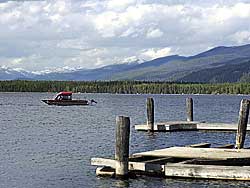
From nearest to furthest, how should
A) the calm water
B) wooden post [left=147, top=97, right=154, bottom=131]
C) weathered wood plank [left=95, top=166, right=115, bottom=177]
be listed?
the calm water < weathered wood plank [left=95, top=166, right=115, bottom=177] < wooden post [left=147, top=97, right=154, bottom=131]

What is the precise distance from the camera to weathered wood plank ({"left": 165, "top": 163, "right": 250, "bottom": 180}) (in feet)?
87.2

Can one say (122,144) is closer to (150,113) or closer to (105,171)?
(105,171)

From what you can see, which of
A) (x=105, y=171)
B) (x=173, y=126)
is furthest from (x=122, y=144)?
(x=173, y=126)

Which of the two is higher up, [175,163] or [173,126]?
[173,126]

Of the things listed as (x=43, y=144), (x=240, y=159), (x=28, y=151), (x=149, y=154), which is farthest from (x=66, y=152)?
(x=240, y=159)

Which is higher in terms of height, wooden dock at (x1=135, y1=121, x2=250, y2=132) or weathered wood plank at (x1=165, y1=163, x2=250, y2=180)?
wooden dock at (x1=135, y1=121, x2=250, y2=132)

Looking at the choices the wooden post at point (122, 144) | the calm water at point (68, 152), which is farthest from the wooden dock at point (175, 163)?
the calm water at point (68, 152)

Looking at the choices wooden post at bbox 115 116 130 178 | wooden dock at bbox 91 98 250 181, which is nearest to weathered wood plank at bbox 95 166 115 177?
wooden dock at bbox 91 98 250 181

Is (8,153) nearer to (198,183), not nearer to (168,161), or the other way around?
(168,161)

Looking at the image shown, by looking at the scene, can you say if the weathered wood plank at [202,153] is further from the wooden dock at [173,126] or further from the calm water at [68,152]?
the wooden dock at [173,126]

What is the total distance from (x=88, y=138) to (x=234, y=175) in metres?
24.5

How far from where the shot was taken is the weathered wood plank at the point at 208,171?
26578 mm

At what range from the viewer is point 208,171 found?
26922 millimetres

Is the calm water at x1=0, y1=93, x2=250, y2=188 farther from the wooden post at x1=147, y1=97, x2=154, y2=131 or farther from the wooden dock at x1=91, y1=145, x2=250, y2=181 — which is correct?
the wooden post at x1=147, y1=97, x2=154, y2=131
